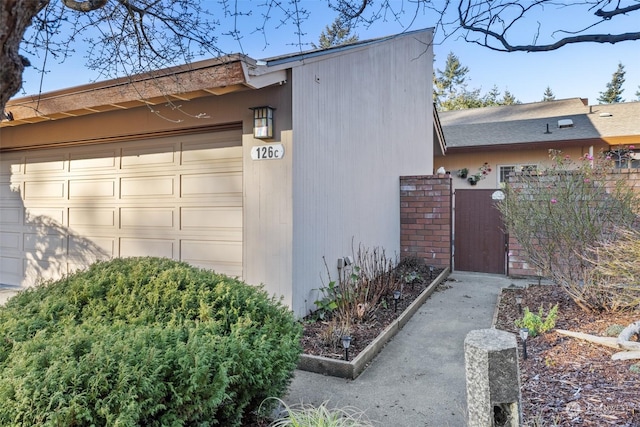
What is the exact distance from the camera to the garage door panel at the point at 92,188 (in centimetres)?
645

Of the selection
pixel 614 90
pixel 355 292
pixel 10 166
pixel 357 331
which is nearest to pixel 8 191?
pixel 10 166

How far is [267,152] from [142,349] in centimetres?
317

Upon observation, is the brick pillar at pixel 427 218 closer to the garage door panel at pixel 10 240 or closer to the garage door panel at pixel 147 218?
the garage door panel at pixel 147 218

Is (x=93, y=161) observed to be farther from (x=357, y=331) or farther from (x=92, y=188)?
(x=357, y=331)

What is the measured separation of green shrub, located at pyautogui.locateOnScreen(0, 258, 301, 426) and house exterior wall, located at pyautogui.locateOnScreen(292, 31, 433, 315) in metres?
2.07

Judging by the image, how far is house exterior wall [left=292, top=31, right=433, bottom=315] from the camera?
5062 mm

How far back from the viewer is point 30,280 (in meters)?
7.26

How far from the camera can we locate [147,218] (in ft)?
19.9

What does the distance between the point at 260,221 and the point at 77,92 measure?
9.41 feet

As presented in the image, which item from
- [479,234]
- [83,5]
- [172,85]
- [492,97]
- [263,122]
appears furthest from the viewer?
[492,97]

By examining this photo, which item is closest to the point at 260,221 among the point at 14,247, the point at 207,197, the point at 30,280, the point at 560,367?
the point at 207,197

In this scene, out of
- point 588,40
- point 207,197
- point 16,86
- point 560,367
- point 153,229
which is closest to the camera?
point 16,86

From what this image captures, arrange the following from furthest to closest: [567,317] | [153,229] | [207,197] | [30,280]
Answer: [30,280] → [153,229] → [207,197] → [567,317]

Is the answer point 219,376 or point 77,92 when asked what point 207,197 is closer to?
point 77,92
